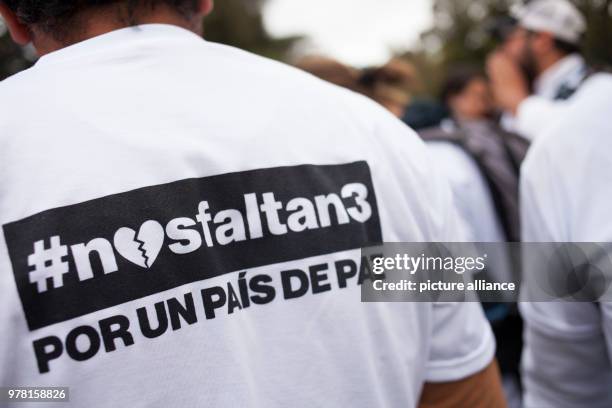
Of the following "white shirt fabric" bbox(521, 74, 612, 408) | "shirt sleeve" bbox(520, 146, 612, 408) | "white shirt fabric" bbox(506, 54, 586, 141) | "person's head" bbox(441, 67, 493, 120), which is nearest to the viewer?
"white shirt fabric" bbox(521, 74, 612, 408)

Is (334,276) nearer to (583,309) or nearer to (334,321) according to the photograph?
(334,321)

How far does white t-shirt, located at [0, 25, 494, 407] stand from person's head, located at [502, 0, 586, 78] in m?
2.16

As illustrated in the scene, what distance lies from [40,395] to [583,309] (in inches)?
61.1

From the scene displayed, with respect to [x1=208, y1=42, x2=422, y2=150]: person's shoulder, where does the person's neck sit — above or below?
above

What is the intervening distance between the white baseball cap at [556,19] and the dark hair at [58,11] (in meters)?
2.47

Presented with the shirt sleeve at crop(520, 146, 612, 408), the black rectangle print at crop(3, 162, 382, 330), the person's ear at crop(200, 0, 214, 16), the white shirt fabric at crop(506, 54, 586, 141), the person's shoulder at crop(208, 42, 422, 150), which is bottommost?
the shirt sleeve at crop(520, 146, 612, 408)

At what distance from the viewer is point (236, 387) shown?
2.97 ft

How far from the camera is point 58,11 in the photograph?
98 centimetres

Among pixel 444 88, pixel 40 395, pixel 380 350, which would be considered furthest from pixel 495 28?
pixel 40 395

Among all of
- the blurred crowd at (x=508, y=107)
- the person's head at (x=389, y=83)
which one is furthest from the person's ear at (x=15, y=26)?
the person's head at (x=389, y=83)

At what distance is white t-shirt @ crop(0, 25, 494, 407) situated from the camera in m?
0.82

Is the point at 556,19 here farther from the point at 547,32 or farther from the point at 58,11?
the point at 58,11

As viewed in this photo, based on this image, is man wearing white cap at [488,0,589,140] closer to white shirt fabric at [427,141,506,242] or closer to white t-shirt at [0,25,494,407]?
white shirt fabric at [427,141,506,242]

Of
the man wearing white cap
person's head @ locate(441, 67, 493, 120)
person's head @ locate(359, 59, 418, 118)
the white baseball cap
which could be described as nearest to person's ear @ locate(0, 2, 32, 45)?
person's head @ locate(359, 59, 418, 118)
